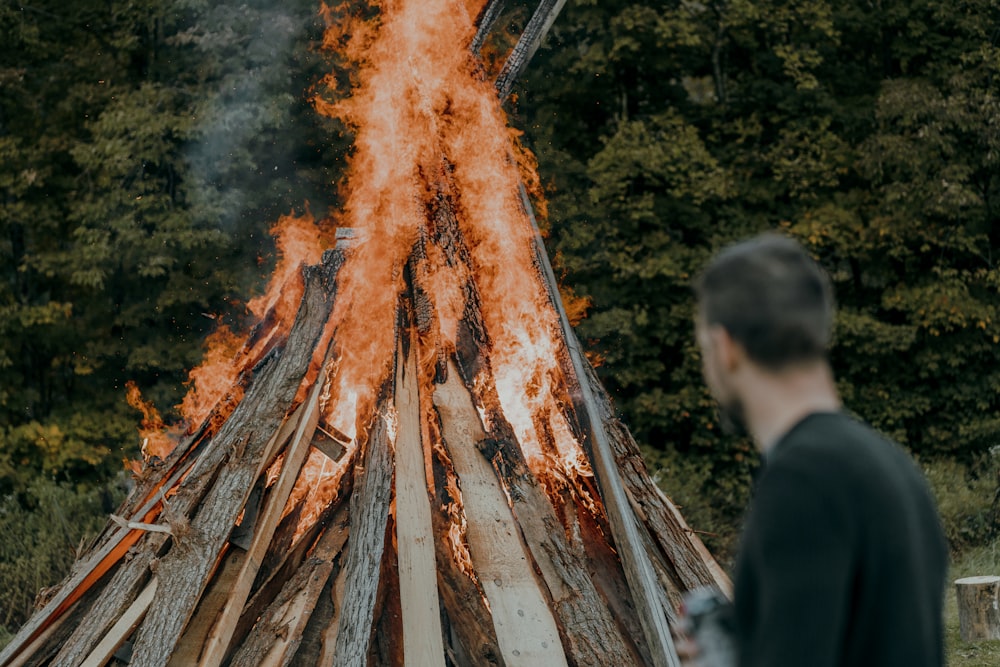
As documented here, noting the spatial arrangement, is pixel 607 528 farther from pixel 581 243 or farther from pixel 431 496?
pixel 581 243

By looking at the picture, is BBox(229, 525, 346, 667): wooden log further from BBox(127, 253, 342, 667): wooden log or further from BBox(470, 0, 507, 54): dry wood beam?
BBox(470, 0, 507, 54): dry wood beam

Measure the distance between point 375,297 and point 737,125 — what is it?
436 inches

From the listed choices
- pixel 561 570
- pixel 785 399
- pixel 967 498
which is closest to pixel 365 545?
pixel 561 570

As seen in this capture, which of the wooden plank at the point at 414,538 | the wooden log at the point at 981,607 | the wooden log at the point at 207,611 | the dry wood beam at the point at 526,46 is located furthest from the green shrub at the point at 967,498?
the wooden log at the point at 207,611

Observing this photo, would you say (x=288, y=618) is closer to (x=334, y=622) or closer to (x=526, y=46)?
(x=334, y=622)

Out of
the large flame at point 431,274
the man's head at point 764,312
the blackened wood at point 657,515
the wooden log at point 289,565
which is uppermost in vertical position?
the man's head at point 764,312

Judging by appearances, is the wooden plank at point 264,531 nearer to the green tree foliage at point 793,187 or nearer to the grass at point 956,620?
the grass at point 956,620

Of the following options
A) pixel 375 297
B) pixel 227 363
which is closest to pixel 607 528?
pixel 375 297

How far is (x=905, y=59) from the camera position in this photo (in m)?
16.1

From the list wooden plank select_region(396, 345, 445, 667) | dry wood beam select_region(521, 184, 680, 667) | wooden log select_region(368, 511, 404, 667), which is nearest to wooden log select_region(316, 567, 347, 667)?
wooden log select_region(368, 511, 404, 667)

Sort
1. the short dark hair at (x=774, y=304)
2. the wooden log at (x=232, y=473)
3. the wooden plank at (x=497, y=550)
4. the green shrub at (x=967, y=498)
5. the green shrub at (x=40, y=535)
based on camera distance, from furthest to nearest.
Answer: the green shrub at (x=967, y=498)
the green shrub at (x=40, y=535)
the wooden log at (x=232, y=473)
the wooden plank at (x=497, y=550)
the short dark hair at (x=774, y=304)

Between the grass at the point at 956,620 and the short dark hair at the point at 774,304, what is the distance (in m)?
3.76

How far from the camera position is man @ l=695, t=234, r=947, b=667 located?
5.25ft

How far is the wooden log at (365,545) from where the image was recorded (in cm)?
515
